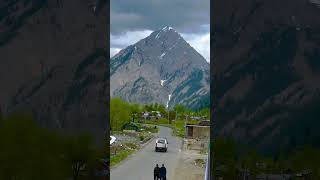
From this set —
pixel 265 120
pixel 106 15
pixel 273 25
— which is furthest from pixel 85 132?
pixel 273 25

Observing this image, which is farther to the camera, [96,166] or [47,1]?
[96,166]

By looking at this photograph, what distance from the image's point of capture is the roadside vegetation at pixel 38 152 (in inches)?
397

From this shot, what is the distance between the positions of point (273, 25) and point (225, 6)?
1070 millimetres

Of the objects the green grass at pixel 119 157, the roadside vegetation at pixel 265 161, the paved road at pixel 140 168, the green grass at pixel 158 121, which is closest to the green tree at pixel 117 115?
the green grass at pixel 119 157

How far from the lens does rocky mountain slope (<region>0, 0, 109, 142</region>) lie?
10023 mm

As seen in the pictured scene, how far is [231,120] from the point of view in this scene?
1038cm

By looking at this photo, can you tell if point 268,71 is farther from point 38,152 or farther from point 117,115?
point 117,115

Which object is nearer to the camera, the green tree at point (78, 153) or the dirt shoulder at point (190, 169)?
the green tree at point (78, 153)

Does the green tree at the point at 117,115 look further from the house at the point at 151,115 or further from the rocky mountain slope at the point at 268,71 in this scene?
the house at the point at 151,115

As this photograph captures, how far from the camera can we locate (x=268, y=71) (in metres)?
10.2

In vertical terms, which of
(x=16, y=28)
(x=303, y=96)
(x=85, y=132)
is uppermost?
(x=16, y=28)

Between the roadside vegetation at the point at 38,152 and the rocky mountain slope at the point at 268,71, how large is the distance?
9.91ft

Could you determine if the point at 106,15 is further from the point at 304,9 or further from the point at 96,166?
the point at 304,9

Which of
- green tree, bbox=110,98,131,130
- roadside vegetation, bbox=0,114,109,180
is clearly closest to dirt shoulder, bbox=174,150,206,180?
roadside vegetation, bbox=0,114,109,180
